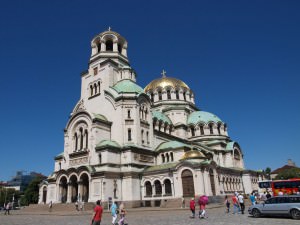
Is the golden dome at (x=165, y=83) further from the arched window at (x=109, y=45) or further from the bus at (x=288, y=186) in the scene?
the bus at (x=288, y=186)

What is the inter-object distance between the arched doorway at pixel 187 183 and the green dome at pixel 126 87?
15.5 meters

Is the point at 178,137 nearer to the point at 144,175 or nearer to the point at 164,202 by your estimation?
the point at 144,175

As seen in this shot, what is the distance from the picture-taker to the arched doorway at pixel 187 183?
35.0 meters

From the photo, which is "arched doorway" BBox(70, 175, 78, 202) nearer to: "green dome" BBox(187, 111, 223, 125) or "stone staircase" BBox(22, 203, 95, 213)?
"stone staircase" BBox(22, 203, 95, 213)

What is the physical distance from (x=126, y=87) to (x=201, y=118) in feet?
70.8

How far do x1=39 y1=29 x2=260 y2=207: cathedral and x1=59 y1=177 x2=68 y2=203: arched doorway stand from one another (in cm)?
15

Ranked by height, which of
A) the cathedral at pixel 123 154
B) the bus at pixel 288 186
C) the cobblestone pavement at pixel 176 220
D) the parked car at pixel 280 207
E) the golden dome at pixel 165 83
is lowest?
the cobblestone pavement at pixel 176 220

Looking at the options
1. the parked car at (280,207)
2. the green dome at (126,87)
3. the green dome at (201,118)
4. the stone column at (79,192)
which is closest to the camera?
the parked car at (280,207)

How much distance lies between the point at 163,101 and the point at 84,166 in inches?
1126

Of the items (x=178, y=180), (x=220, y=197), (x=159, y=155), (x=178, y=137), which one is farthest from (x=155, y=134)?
(x=220, y=197)

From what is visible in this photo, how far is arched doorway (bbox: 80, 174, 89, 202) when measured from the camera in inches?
1459

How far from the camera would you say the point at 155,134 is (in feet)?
152

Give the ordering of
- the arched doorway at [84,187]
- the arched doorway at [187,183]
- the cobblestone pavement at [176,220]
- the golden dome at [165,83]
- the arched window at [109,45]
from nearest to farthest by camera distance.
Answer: the cobblestone pavement at [176,220] < the arched doorway at [187,183] < the arched doorway at [84,187] < the arched window at [109,45] < the golden dome at [165,83]

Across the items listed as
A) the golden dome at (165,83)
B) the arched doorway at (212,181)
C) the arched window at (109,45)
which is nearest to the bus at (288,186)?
the arched doorway at (212,181)
